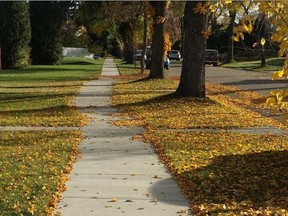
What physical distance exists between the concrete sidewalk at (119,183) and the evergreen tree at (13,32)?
3517 cm

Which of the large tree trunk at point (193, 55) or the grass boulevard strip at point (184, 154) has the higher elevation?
the large tree trunk at point (193, 55)

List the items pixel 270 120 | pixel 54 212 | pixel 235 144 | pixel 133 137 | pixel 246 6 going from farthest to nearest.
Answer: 1. pixel 270 120
2. pixel 133 137
3. pixel 235 144
4. pixel 54 212
5. pixel 246 6

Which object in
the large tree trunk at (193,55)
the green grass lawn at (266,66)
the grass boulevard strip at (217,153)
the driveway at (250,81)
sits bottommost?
the green grass lawn at (266,66)

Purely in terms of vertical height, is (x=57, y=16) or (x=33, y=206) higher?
(x=57, y=16)

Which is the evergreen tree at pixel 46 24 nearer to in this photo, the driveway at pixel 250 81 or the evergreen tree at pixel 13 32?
the evergreen tree at pixel 13 32

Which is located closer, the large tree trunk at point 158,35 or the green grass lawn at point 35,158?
the green grass lawn at point 35,158

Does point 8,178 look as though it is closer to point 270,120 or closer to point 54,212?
point 54,212

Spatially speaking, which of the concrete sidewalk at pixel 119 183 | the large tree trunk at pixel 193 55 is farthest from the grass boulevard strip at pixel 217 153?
the large tree trunk at pixel 193 55

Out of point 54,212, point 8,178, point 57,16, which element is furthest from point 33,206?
point 57,16

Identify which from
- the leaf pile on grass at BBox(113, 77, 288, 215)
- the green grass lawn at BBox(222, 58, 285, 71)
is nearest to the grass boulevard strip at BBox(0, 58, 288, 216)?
the leaf pile on grass at BBox(113, 77, 288, 215)

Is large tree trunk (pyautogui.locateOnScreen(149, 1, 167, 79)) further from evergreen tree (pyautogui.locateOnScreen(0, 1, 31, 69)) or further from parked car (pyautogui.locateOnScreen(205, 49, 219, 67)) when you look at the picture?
parked car (pyautogui.locateOnScreen(205, 49, 219, 67))

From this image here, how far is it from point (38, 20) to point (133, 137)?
1675 inches

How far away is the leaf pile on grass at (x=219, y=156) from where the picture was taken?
5.95 metres

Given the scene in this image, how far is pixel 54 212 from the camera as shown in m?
5.44
